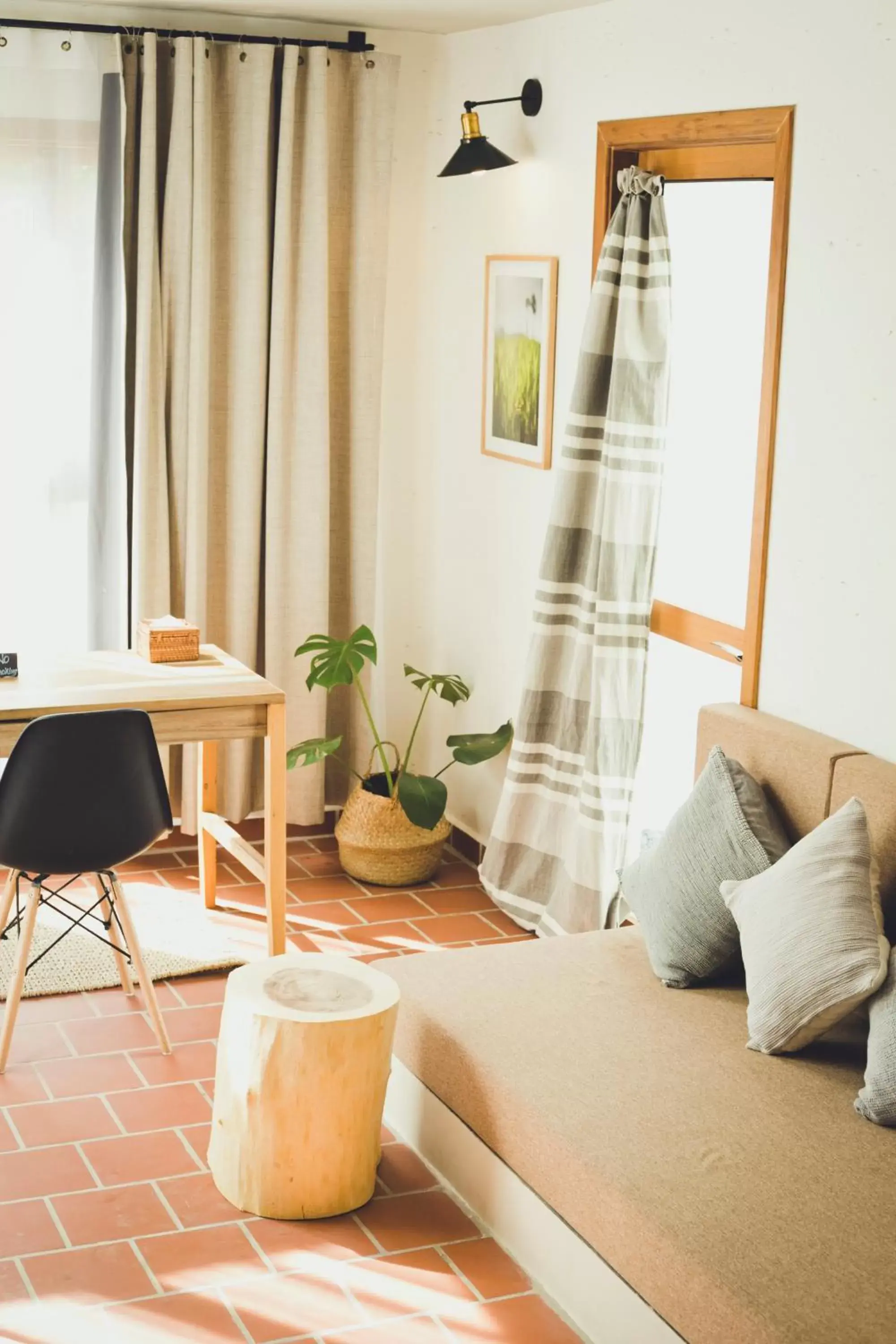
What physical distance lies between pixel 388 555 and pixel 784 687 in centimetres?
216

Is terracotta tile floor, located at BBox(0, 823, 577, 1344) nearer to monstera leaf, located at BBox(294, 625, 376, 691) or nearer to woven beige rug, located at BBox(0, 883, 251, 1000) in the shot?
woven beige rug, located at BBox(0, 883, 251, 1000)

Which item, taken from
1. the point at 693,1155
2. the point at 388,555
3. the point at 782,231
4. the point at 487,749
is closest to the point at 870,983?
the point at 693,1155

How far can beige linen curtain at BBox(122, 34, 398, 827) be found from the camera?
15.6 feet

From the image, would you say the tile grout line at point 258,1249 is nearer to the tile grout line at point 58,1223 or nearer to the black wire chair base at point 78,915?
the tile grout line at point 58,1223

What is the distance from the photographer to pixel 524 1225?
2.82m

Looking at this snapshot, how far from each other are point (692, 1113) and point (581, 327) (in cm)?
235

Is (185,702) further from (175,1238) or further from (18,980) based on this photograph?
(175,1238)

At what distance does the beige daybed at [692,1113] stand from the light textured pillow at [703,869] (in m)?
0.07

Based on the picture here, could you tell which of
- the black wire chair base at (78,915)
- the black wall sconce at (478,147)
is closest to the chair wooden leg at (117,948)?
the black wire chair base at (78,915)

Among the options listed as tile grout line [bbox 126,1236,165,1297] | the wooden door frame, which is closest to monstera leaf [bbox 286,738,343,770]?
Result: the wooden door frame

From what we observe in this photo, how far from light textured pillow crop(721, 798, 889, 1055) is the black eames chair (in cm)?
137

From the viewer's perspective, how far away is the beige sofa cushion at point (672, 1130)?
2.25 meters

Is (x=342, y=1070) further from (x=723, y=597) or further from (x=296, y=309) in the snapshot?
(x=296, y=309)

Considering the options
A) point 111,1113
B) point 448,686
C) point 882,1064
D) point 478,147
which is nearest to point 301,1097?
point 111,1113
